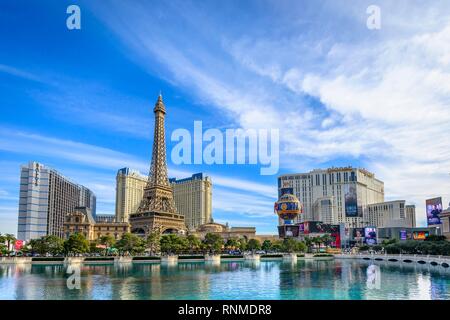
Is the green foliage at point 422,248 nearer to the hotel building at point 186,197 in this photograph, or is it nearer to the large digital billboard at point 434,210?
the large digital billboard at point 434,210

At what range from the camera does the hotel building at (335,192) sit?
15788cm

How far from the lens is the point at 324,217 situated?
157 metres

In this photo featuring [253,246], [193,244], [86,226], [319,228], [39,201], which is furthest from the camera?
[319,228]

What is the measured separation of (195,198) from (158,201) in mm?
63399

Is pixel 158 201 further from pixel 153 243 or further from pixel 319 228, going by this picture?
pixel 319 228

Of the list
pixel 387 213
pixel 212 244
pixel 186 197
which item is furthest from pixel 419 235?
pixel 186 197

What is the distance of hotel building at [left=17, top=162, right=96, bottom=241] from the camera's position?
10206cm

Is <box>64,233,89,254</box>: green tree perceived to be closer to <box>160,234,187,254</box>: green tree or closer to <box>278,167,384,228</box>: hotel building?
<box>160,234,187,254</box>: green tree

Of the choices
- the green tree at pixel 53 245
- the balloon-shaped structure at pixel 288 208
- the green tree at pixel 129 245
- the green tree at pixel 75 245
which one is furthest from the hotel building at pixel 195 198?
the green tree at pixel 75 245

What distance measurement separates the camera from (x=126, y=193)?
171125mm

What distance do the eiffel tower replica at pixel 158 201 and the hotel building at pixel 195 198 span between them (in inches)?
1987

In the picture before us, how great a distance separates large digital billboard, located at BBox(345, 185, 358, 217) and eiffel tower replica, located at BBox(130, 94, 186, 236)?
6680 centimetres

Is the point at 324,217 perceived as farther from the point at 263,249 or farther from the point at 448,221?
the point at 448,221
